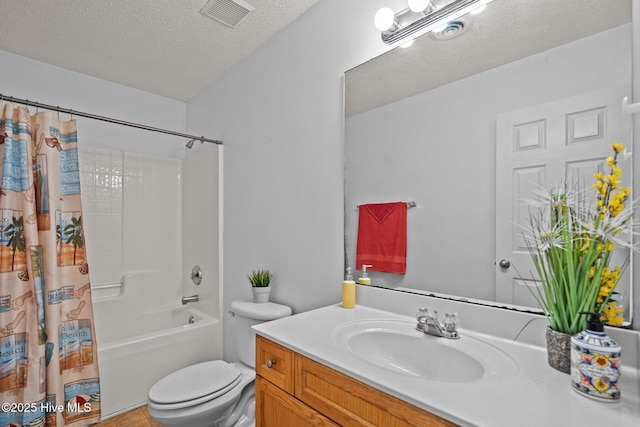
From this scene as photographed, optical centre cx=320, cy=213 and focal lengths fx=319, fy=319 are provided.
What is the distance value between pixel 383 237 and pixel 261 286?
2.83ft

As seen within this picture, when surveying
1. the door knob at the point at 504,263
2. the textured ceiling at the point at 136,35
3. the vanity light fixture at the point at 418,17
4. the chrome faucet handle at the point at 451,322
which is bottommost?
the chrome faucet handle at the point at 451,322

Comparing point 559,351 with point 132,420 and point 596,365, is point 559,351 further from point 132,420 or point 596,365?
point 132,420

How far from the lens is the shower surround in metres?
2.41

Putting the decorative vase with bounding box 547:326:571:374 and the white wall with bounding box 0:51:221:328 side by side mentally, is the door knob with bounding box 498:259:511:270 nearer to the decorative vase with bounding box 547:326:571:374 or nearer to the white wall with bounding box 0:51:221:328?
the decorative vase with bounding box 547:326:571:374

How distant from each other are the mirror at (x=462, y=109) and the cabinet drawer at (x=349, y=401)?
55cm

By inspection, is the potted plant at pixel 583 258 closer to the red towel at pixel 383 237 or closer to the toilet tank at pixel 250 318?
the red towel at pixel 383 237

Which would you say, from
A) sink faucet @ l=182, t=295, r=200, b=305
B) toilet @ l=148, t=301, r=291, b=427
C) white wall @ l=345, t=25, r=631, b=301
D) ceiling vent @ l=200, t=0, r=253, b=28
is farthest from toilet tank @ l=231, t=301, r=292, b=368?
ceiling vent @ l=200, t=0, r=253, b=28

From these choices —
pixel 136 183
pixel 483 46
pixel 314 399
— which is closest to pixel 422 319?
pixel 314 399

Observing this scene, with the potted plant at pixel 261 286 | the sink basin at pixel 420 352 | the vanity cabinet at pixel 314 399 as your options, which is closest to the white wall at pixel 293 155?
the potted plant at pixel 261 286

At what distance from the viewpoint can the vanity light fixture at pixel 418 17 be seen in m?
1.14

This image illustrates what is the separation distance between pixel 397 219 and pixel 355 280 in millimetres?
352

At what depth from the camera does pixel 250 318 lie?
70.5 inches

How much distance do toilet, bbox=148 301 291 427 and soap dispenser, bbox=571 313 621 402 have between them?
1.29m

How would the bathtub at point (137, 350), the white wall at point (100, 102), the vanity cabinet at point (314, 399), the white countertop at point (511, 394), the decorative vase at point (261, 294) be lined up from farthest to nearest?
the white wall at point (100, 102)
the bathtub at point (137, 350)
the decorative vase at point (261, 294)
the vanity cabinet at point (314, 399)
the white countertop at point (511, 394)
